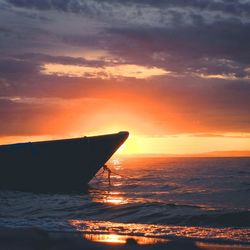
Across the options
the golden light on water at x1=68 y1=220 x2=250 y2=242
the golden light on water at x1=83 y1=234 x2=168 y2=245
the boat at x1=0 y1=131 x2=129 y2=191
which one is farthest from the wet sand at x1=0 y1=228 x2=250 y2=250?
the boat at x1=0 y1=131 x2=129 y2=191

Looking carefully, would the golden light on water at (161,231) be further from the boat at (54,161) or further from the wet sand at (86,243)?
the boat at (54,161)

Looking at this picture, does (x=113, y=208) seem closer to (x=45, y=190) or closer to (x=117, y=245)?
(x=117, y=245)

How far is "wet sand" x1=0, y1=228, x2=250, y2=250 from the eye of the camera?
31.8 ft

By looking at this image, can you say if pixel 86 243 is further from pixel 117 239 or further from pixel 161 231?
pixel 161 231

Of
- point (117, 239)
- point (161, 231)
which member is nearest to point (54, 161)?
point (161, 231)

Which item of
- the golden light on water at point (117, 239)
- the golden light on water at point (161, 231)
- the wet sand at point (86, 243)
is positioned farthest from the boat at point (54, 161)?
the golden light on water at point (117, 239)

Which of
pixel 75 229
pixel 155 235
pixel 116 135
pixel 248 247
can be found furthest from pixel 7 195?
pixel 248 247

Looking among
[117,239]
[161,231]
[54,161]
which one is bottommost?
[161,231]

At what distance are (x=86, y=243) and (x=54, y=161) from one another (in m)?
17.2

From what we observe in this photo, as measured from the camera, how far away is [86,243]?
10.2m

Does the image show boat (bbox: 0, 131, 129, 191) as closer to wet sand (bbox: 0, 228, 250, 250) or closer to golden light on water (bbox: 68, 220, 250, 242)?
golden light on water (bbox: 68, 220, 250, 242)

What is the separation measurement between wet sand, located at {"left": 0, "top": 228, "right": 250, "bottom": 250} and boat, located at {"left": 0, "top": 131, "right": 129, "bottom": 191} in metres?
15.5

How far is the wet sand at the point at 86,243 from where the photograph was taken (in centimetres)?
968

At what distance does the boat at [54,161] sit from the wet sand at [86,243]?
51.0ft
